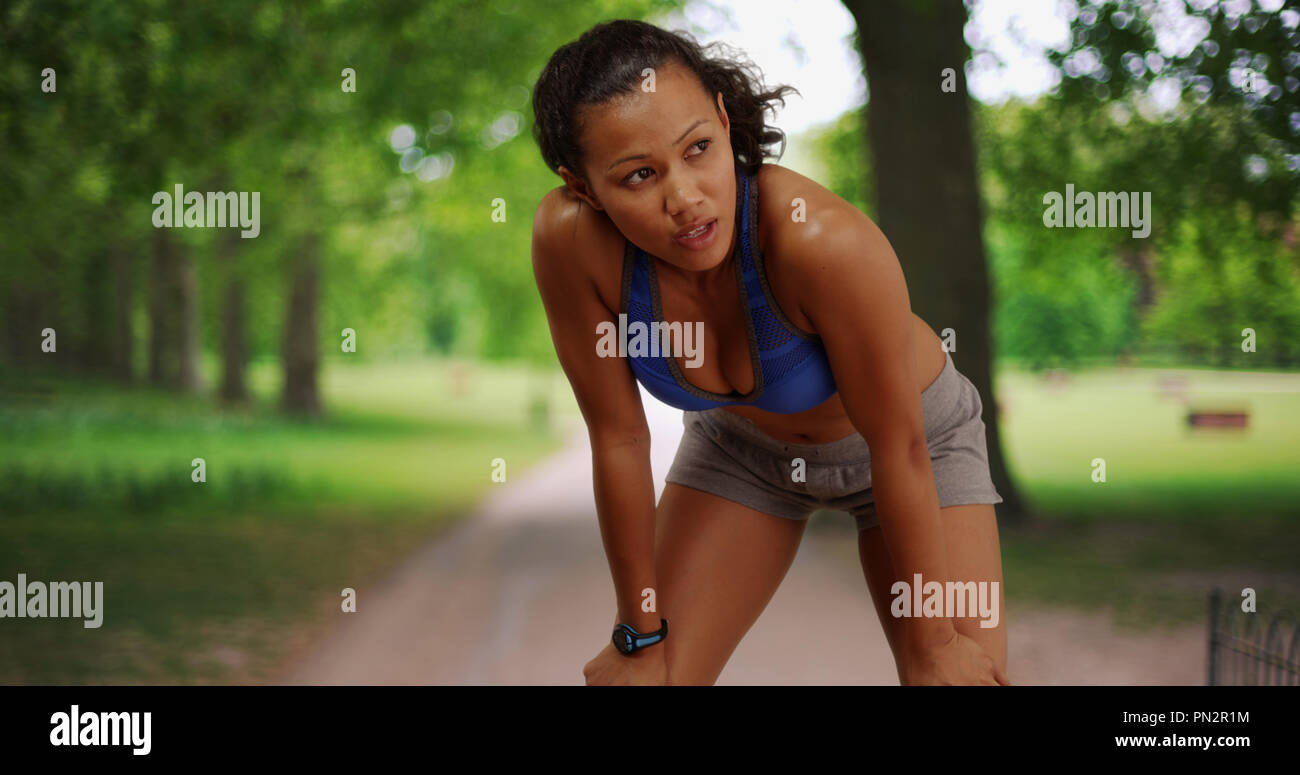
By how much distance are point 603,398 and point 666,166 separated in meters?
0.58

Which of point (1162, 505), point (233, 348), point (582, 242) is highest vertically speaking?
point (233, 348)

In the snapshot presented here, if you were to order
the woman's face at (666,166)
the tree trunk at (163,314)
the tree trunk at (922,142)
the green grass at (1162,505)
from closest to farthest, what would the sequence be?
1. the woman's face at (666,166)
2. the green grass at (1162,505)
3. the tree trunk at (922,142)
4. the tree trunk at (163,314)

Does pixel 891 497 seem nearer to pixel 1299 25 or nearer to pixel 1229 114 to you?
pixel 1299 25

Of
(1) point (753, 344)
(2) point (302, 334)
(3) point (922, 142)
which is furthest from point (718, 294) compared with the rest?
(2) point (302, 334)

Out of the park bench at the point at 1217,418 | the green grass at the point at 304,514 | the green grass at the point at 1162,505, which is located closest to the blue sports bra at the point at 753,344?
the green grass at the point at 304,514

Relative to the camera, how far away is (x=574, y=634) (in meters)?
7.92

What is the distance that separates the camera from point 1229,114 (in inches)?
454

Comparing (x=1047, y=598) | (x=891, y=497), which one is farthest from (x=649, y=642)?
(x=1047, y=598)

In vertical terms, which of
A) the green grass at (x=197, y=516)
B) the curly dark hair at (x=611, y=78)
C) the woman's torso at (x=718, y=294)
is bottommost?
the green grass at (x=197, y=516)

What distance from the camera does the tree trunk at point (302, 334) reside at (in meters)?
22.7

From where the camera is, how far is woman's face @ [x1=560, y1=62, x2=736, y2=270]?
81.0 inches

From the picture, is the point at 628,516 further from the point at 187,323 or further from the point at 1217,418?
the point at 1217,418

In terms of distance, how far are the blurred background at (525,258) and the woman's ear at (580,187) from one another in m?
0.49

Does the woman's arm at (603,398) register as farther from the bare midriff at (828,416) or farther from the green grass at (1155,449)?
the green grass at (1155,449)
